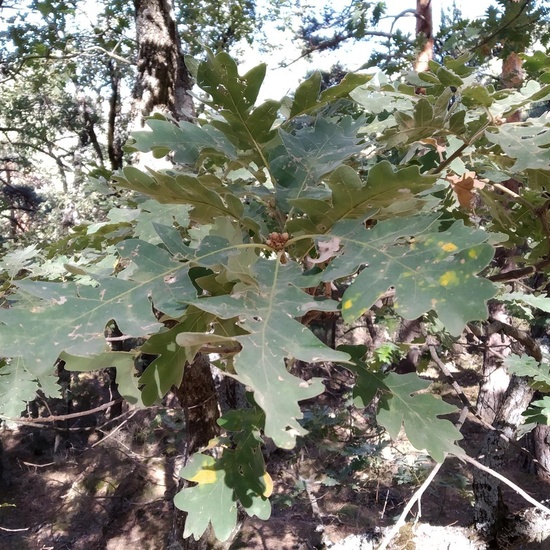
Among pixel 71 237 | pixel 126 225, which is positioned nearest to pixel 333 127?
pixel 126 225

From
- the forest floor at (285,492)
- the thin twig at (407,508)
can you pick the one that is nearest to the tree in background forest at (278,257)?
the thin twig at (407,508)

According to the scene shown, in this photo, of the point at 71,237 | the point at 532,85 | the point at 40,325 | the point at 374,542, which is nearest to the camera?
the point at 40,325

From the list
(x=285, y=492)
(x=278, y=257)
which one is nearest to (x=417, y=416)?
(x=278, y=257)

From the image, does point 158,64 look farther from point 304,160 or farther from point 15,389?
point 304,160

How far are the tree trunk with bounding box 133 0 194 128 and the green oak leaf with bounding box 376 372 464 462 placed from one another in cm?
257

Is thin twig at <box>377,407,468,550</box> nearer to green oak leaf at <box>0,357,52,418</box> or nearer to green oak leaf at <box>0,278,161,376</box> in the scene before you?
green oak leaf at <box>0,278,161,376</box>

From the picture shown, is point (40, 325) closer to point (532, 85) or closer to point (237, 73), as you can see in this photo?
point (237, 73)

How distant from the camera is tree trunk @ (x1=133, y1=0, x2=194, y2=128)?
3.21 m

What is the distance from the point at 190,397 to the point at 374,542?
1.32 metres

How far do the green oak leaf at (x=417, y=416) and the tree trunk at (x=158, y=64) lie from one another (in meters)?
2.57

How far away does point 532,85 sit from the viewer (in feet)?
4.24

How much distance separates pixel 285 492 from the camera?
628 cm

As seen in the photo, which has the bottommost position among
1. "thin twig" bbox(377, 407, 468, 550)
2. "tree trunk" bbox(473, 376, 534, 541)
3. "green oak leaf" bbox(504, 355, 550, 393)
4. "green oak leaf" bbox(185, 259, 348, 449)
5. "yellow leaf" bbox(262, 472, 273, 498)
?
"tree trunk" bbox(473, 376, 534, 541)

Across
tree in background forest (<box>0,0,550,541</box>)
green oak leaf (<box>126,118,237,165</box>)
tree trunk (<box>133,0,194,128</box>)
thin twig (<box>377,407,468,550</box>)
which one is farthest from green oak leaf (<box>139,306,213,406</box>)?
tree trunk (<box>133,0,194,128</box>)
